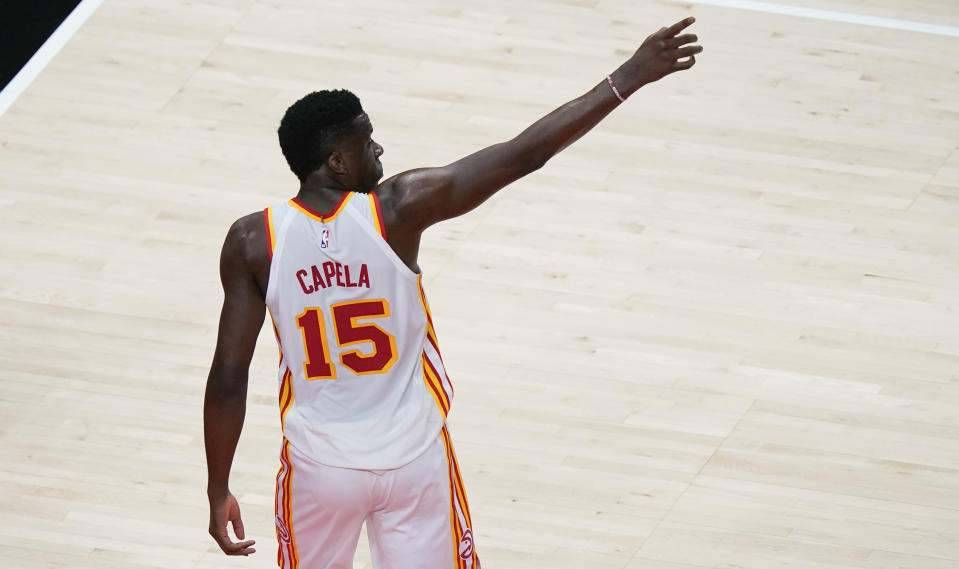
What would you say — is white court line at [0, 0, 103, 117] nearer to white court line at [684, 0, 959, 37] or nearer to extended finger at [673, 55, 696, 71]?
white court line at [684, 0, 959, 37]

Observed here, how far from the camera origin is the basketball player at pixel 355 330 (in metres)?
3.79

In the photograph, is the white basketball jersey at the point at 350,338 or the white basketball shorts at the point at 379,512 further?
the white basketball shorts at the point at 379,512

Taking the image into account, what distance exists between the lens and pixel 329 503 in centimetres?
395

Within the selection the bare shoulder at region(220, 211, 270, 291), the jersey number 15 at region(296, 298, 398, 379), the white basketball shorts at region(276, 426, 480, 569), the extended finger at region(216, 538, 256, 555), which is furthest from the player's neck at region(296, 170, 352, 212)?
the extended finger at region(216, 538, 256, 555)

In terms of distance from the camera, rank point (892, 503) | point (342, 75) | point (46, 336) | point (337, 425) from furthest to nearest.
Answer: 1. point (342, 75)
2. point (46, 336)
3. point (892, 503)
4. point (337, 425)

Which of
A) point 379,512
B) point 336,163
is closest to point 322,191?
point 336,163

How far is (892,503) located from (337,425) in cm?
231

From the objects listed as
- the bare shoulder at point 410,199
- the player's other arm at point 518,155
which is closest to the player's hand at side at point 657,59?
the player's other arm at point 518,155

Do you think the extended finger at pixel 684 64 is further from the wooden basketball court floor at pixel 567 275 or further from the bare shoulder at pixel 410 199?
the wooden basketball court floor at pixel 567 275

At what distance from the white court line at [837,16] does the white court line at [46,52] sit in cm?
304

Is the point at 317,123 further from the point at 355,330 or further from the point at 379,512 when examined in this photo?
the point at 379,512

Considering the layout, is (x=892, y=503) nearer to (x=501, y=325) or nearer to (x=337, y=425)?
(x=501, y=325)

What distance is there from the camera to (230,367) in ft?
13.1

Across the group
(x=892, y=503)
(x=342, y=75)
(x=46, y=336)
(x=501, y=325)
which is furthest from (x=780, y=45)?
(x=46, y=336)
